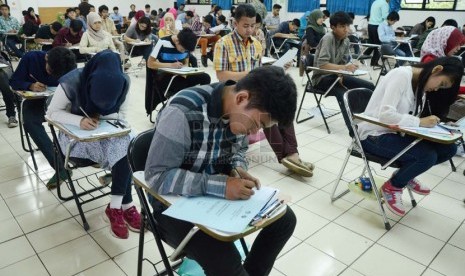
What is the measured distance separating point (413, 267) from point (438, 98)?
114 centimetres

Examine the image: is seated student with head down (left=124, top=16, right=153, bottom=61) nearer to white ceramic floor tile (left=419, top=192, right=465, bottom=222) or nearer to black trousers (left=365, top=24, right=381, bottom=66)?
black trousers (left=365, top=24, right=381, bottom=66)

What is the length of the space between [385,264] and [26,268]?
1936 mm

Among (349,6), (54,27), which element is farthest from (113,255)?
(349,6)

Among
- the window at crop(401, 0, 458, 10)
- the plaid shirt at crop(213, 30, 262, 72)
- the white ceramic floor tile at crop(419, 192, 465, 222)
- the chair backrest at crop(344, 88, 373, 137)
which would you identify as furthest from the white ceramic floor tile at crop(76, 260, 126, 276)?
the window at crop(401, 0, 458, 10)

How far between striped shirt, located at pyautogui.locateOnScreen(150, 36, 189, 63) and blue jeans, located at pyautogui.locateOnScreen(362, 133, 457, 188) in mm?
2495

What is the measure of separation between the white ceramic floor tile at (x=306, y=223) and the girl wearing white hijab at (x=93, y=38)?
157 inches

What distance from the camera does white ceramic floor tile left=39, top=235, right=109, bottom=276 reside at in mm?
1816

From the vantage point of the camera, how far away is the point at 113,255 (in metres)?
1.92

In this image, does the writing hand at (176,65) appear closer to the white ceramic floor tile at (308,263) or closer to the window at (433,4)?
the white ceramic floor tile at (308,263)

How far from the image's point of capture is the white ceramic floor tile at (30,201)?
2.35 metres

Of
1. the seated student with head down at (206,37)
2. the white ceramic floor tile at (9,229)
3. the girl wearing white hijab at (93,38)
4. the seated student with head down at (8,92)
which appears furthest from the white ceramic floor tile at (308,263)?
the seated student with head down at (206,37)

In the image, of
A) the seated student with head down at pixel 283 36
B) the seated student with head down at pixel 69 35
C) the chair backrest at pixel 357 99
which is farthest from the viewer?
the seated student with head down at pixel 283 36

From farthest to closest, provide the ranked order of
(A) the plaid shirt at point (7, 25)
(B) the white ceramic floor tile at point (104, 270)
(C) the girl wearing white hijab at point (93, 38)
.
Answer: (A) the plaid shirt at point (7, 25) → (C) the girl wearing white hijab at point (93, 38) → (B) the white ceramic floor tile at point (104, 270)

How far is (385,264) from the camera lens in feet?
6.32
